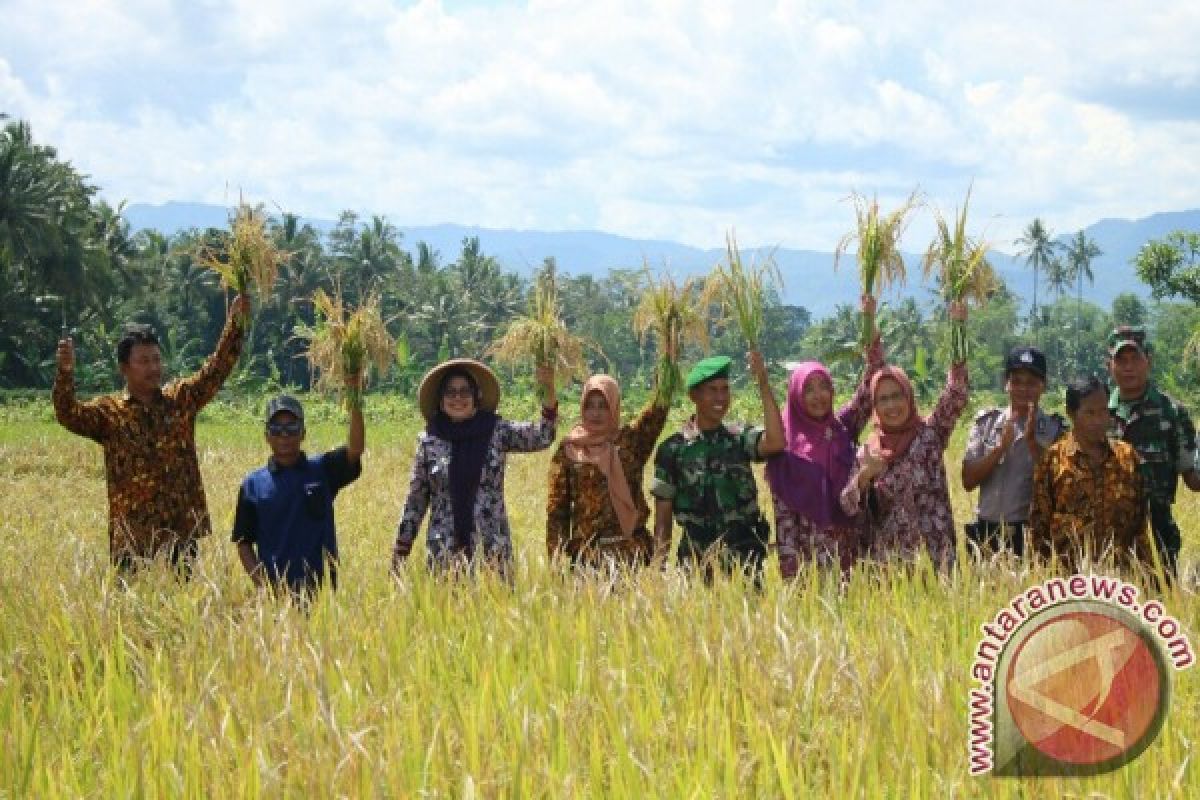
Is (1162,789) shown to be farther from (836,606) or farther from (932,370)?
(932,370)

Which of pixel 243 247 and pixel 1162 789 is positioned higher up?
pixel 243 247

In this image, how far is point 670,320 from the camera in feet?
17.2

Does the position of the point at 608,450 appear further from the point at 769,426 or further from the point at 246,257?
the point at 246,257

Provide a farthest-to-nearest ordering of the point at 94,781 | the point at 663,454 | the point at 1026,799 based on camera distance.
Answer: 1. the point at 663,454
2. the point at 94,781
3. the point at 1026,799

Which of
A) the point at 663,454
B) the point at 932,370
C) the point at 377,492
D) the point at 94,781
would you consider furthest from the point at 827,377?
the point at 932,370

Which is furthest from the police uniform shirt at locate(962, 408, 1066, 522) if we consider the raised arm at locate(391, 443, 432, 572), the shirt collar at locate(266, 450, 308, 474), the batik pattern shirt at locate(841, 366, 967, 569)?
the shirt collar at locate(266, 450, 308, 474)

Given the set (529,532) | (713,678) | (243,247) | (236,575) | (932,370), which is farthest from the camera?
(932,370)

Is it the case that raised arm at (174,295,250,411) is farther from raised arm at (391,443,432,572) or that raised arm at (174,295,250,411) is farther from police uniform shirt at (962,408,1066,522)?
police uniform shirt at (962,408,1066,522)

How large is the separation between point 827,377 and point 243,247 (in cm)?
241

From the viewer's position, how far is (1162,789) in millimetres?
2445

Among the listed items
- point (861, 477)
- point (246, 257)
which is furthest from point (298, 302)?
point (861, 477)

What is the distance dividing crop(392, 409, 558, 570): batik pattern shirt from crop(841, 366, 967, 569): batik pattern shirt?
1.23m

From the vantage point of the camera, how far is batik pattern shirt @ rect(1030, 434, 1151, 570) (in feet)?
14.4

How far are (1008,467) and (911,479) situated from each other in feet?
1.60
